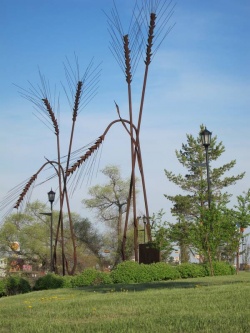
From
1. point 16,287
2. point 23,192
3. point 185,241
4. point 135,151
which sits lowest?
point 16,287

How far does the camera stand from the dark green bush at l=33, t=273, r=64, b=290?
20375 mm

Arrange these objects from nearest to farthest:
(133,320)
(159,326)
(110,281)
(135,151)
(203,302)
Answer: (159,326), (133,320), (203,302), (110,281), (135,151)

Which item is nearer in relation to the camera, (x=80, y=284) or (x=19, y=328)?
(x=19, y=328)

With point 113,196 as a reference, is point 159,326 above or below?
below

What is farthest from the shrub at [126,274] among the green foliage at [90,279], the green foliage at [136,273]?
the green foliage at [90,279]

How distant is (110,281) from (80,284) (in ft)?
4.07

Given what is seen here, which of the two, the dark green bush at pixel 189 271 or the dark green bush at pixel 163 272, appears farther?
the dark green bush at pixel 189 271

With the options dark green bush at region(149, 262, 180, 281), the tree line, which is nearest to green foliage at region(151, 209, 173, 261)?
dark green bush at region(149, 262, 180, 281)

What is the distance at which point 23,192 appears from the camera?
19.2 meters

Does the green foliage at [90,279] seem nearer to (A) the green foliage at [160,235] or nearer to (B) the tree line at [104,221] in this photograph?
(A) the green foliage at [160,235]

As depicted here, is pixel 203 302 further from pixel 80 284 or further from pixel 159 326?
pixel 80 284

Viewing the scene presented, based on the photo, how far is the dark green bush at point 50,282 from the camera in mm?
20375

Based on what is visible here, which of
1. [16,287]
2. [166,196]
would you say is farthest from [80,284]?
[166,196]

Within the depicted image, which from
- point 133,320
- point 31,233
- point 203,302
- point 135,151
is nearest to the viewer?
point 133,320
